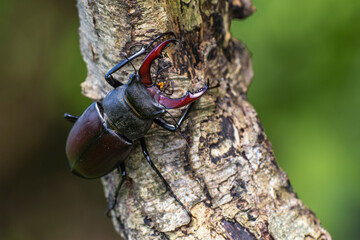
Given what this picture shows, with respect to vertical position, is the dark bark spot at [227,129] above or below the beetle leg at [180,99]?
below

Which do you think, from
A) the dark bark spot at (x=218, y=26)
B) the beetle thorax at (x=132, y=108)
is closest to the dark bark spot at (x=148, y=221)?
the beetle thorax at (x=132, y=108)

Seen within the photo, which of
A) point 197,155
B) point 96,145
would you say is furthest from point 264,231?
point 96,145

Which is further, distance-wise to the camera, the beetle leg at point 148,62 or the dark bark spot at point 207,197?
the dark bark spot at point 207,197

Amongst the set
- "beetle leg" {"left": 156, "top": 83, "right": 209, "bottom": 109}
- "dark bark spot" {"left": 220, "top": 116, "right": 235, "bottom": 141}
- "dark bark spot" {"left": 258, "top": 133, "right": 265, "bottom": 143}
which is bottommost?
"dark bark spot" {"left": 258, "top": 133, "right": 265, "bottom": 143}

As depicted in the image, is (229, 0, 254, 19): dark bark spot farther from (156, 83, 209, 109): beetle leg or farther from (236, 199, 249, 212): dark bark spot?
(236, 199, 249, 212): dark bark spot

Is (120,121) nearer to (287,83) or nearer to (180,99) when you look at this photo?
(180,99)

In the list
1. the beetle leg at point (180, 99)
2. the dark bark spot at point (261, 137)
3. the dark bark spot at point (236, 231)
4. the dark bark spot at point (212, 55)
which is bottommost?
the dark bark spot at point (236, 231)

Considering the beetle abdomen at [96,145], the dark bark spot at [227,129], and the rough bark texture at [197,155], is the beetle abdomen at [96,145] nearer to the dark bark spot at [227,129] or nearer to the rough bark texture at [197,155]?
the rough bark texture at [197,155]

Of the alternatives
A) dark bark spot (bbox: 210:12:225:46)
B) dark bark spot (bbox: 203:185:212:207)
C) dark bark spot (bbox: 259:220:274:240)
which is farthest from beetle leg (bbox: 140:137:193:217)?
dark bark spot (bbox: 210:12:225:46)
